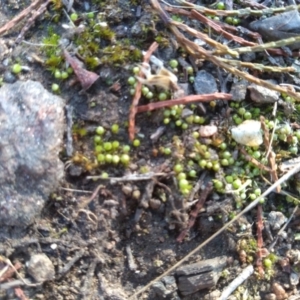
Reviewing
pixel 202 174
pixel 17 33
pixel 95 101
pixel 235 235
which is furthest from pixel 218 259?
pixel 17 33

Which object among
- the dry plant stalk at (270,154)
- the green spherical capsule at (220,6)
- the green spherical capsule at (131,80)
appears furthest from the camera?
the green spherical capsule at (220,6)

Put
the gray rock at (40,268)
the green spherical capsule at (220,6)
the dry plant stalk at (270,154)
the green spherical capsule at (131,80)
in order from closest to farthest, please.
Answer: the gray rock at (40,268) → the green spherical capsule at (131,80) → the dry plant stalk at (270,154) → the green spherical capsule at (220,6)

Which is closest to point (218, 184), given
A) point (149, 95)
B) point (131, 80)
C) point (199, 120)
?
point (199, 120)

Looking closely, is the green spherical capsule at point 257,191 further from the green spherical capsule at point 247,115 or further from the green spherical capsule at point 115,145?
the green spherical capsule at point 115,145

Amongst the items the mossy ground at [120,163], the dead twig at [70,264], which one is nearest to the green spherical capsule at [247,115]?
the mossy ground at [120,163]

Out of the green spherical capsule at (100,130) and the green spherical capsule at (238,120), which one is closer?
the green spherical capsule at (100,130)

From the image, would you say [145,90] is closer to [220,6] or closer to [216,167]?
[216,167]
